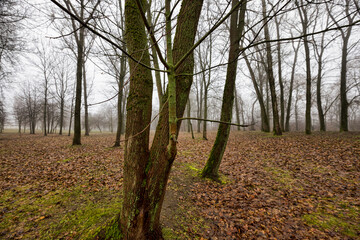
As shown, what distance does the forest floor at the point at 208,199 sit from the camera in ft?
8.84

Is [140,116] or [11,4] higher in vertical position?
[11,4]

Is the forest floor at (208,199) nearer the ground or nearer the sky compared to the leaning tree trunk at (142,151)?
nearer the ground

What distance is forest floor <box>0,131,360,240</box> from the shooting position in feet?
8.84

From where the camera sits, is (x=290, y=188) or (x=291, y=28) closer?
(x=290, y=188)

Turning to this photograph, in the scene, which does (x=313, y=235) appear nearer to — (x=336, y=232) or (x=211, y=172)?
(x=336, y=232)

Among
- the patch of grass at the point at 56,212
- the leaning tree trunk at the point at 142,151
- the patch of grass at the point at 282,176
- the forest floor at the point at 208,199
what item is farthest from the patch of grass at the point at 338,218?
the patch of grass at the point at 56,212

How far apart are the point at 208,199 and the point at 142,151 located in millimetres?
2653

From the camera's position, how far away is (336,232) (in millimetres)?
2641

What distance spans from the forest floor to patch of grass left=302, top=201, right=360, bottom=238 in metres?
0.02

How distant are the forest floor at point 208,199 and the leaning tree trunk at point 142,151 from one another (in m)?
0.82

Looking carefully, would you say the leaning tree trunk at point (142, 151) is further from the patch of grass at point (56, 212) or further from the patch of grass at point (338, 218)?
the patch of grass at point (338, 218)

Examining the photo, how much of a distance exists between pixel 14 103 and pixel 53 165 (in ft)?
141

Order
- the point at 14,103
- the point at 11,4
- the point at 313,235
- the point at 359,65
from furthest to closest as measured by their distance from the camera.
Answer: the point at 14,103 < the point at 359,65 < the point at 11,4 < the point at 313,235

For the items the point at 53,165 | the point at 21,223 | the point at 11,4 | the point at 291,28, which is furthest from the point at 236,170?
the point at 291,28
